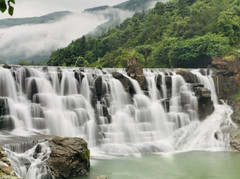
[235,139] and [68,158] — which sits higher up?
[68,158]

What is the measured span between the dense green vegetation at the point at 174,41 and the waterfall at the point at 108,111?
11.5 metres

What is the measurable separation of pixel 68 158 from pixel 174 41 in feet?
122

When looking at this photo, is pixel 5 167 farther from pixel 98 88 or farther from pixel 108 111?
pixel 98 88

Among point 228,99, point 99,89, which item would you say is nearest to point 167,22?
point 228,99

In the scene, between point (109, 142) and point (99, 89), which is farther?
point (99, 89)

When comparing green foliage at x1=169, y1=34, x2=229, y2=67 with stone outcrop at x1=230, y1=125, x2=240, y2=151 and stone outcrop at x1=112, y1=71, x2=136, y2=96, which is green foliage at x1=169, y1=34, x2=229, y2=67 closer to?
stone outcrop at x1=112, y1=71, x2=136, y2=96

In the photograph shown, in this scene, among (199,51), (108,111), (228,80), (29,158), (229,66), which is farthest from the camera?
(199,51)

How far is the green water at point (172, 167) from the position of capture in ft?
49.7

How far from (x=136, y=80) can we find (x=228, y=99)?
10149 mm

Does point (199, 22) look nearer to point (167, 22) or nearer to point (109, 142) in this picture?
point (167, 22)

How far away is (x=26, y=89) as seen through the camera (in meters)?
22.4

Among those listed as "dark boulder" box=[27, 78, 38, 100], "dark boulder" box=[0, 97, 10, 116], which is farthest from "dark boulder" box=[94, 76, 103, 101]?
"dark boulder" box=[0, 97, 10, 116]

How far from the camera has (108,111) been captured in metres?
24.5

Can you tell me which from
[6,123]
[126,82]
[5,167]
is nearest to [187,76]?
[126,82]
